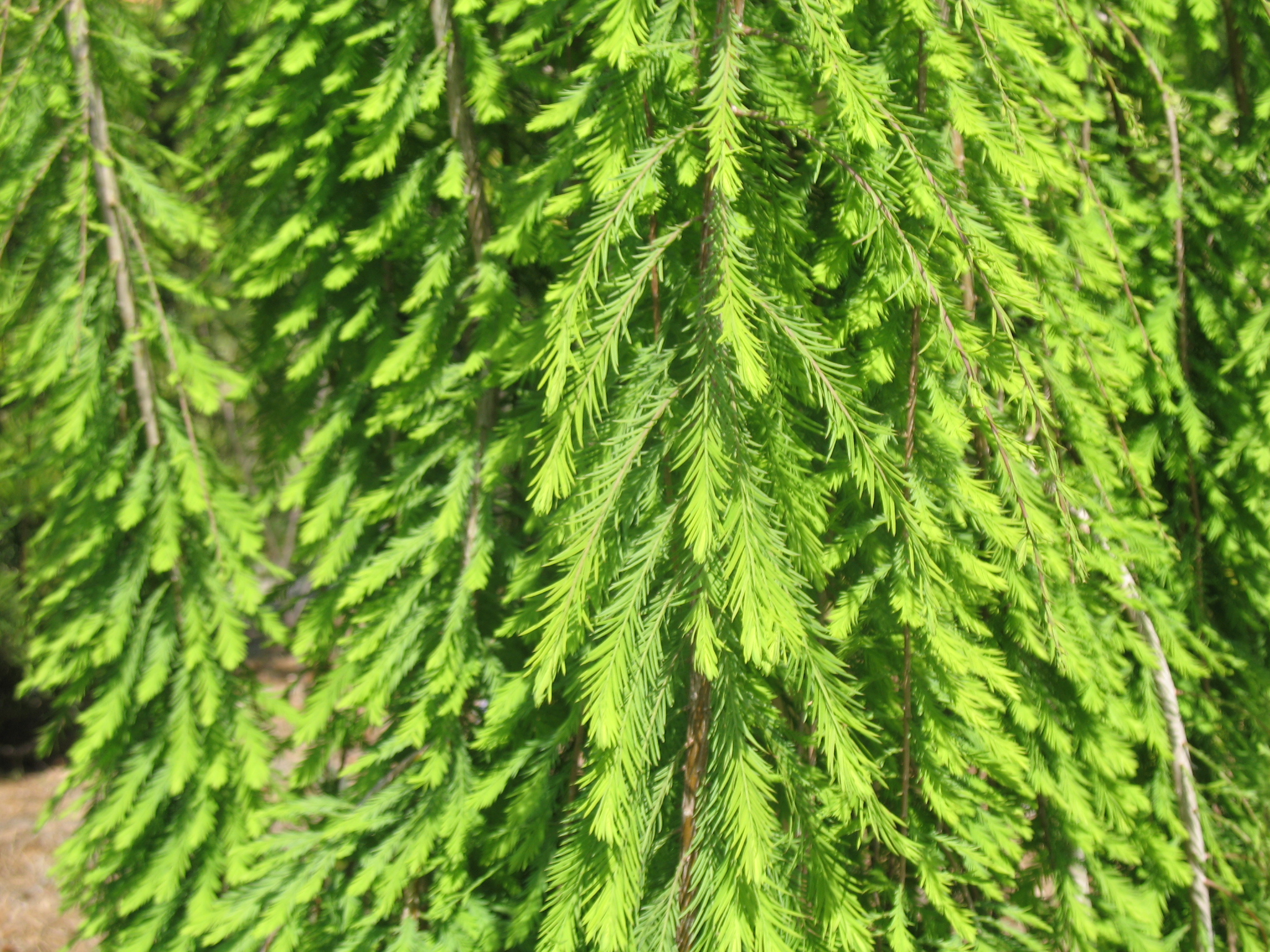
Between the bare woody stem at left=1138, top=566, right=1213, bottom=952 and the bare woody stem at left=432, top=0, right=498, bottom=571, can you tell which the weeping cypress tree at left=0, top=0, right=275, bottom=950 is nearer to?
the bare woody stem at left=432, top=0, right=498, bottom=571

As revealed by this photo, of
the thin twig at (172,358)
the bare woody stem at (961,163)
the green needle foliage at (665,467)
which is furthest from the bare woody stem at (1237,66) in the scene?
the thin twig at (172,358)

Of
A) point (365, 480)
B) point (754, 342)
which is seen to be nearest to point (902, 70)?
point (754, 342)

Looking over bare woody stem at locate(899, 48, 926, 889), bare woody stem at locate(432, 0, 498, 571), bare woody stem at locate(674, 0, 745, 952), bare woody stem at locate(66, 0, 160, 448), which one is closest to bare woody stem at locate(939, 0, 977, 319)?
bare woody stem at locate(899, 48, 926, 889)

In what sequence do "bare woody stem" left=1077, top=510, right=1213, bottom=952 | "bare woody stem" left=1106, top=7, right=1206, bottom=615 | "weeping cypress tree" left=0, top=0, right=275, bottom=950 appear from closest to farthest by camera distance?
"bare woody stem" left=1077, top=510, right=1213, bottom=952 → "bare woody stem" left=1106, top=7, right=1206, bottom=615 → "weeping cypress tree" left=0, top=0, right=275, bottom=950

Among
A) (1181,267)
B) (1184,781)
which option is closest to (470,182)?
(1181,267)

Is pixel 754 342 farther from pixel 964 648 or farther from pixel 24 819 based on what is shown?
pixel 24 819

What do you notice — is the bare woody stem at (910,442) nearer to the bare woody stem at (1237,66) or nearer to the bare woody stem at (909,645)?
the bare woody stem at (909,645)
